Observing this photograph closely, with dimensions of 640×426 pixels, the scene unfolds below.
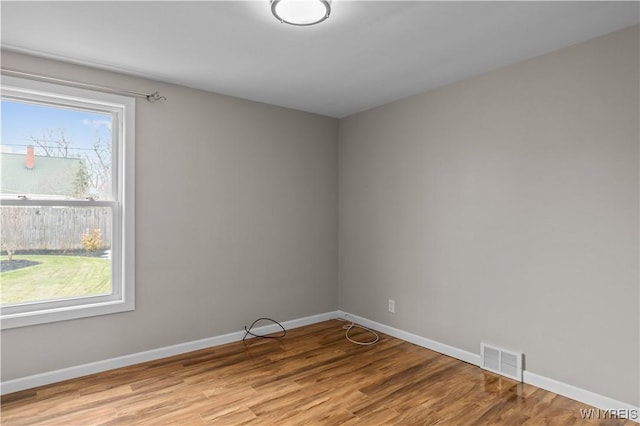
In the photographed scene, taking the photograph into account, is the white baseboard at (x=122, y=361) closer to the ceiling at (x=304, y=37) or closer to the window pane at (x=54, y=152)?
the window pane at (x=54, y=152)

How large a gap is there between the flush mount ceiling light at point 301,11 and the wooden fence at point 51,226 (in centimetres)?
220

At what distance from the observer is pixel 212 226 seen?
367 cm

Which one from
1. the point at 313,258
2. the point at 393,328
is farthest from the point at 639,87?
the point at 313,258

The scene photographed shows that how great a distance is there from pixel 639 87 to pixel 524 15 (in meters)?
0.88

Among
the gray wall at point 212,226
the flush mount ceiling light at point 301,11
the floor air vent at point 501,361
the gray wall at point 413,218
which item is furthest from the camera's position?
the gray wall at point 212,226

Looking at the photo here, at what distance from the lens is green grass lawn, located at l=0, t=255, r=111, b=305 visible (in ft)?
9.30

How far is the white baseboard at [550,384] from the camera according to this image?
7.89ft

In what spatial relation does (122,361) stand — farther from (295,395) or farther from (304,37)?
(304,37)

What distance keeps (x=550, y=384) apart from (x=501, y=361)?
359 mm


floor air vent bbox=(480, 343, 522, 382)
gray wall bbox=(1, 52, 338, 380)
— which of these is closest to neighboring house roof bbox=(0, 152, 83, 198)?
gray wall bbox=(1, 52, 338, 380)

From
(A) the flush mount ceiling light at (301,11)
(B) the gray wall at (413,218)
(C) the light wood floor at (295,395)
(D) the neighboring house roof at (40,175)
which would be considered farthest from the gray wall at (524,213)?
(D) the neighboring house roof at (40,175)

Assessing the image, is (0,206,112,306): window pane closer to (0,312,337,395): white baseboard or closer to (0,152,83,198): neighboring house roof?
(0,152,83,198): neighboring house roof

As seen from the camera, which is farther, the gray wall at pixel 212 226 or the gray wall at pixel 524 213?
the gray wall at pixel 212 226

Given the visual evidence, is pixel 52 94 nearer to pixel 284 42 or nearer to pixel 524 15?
pixel 284 42
